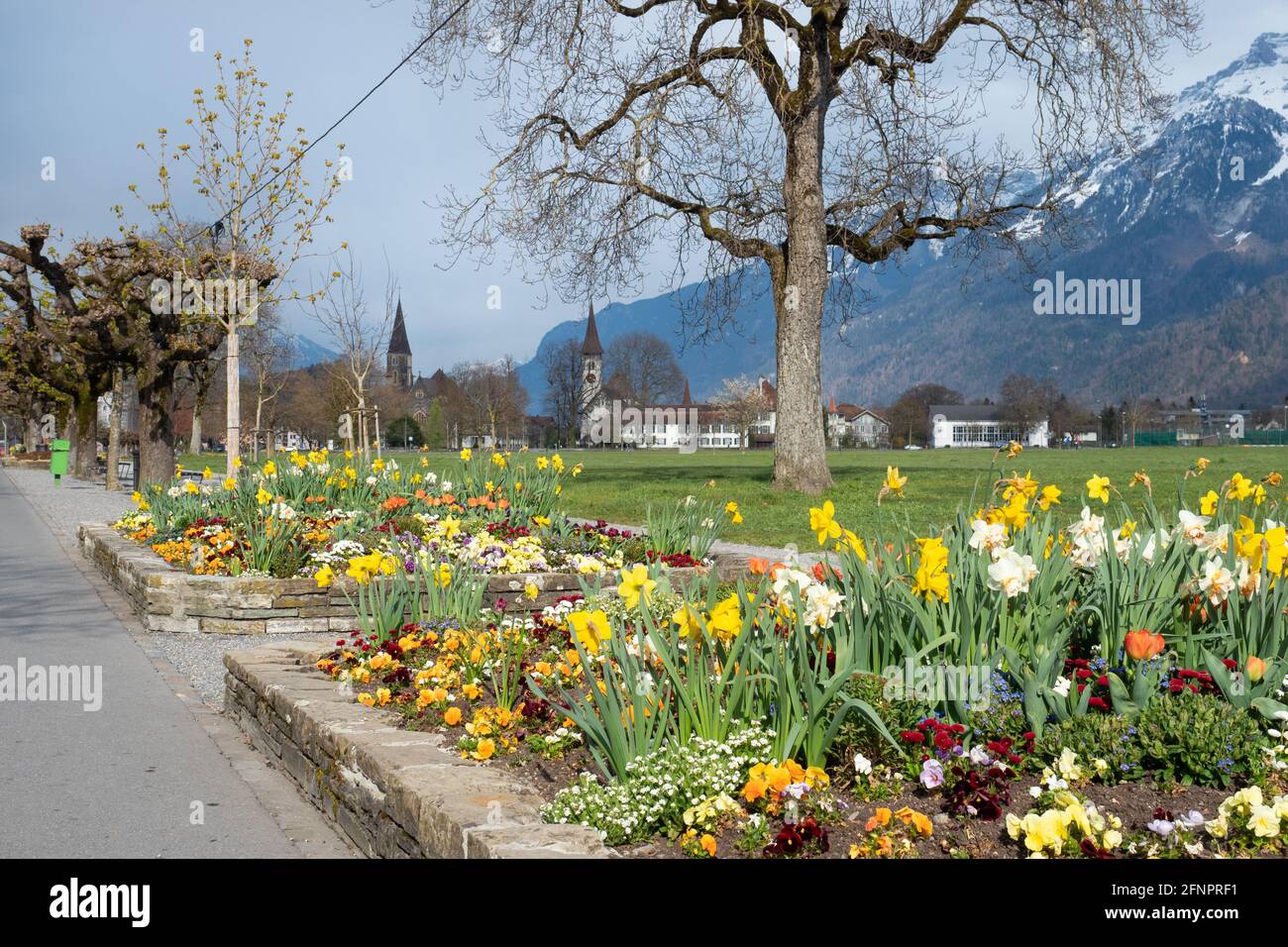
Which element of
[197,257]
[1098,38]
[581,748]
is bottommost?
[581,748]

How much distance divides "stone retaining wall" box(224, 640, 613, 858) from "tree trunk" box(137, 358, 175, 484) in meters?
20.3

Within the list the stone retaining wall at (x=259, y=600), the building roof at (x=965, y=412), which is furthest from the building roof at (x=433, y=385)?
the stone retaining wall at (x=259, y=600)

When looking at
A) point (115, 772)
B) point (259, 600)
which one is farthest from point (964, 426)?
point (115, 772)

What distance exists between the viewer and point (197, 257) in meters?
23.9

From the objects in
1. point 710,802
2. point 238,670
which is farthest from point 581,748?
point 238,670

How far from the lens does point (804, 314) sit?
60.0 feet

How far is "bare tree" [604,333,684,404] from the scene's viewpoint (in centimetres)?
10912

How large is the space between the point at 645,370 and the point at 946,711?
10598 centimetres

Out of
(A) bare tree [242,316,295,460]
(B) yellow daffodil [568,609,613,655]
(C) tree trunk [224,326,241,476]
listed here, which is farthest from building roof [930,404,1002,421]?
(B) yellow daffodil [568,609,613,655]

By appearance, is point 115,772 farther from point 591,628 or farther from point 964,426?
point 964,426

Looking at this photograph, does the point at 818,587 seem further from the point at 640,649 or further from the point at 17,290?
the point at 17,290

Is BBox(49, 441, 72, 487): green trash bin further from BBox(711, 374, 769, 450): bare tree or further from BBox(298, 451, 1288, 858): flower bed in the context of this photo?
BBox(711, 374, 769, 450): bare tree

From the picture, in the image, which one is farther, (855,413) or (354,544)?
(855,413)

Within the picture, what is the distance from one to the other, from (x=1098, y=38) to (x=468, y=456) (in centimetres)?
1252
